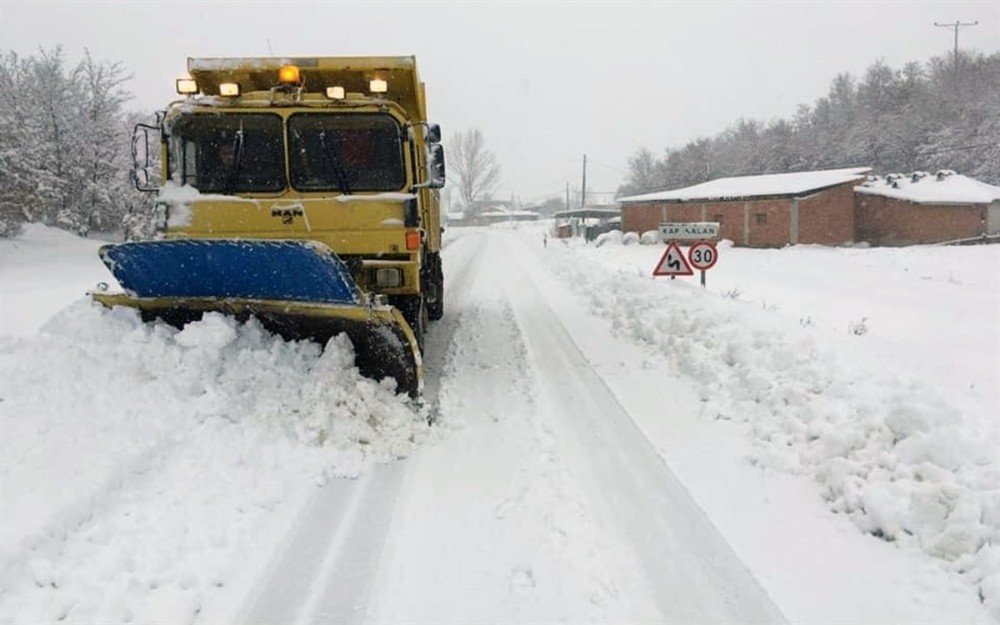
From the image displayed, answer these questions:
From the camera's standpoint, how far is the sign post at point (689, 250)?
909cm

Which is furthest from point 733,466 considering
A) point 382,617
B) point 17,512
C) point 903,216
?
point 903,216

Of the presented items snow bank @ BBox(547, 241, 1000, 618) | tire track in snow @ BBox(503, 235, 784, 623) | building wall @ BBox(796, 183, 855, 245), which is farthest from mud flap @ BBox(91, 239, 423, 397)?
building wall @ BBox(796, 183, 855, 245)

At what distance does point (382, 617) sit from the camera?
292 centimetres

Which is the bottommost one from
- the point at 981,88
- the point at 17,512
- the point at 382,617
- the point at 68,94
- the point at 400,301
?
the point at 382,617

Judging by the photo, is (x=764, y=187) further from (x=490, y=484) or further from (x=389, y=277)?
(x=490, y=484)

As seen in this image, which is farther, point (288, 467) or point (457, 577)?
point (288, 467)

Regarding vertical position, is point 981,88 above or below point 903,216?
above

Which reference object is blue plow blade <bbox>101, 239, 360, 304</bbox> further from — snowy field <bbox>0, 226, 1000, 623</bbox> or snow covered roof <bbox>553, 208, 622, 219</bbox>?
snow covered roof <bbox>553, 208, 622, 219</bbox>

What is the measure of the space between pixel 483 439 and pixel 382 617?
221 cm

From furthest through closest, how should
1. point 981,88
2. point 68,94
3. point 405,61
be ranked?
point 981,88 < point 68,94 < point 405,61

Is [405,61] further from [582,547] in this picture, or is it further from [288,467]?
[582,547]

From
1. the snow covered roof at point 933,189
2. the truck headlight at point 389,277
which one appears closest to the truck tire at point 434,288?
the truck headlight at point 389,277

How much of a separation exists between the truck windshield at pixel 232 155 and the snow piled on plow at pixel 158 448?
150 cm

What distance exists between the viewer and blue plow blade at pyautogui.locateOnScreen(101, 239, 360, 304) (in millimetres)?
4812
